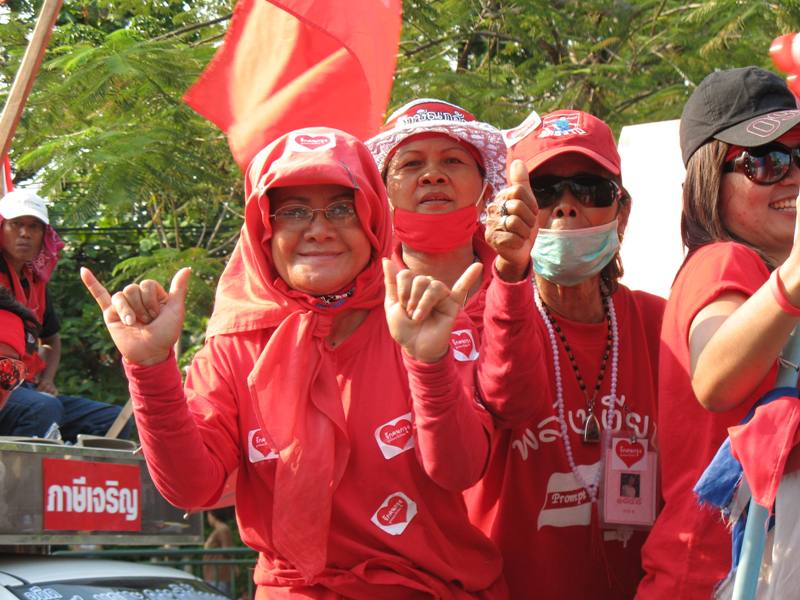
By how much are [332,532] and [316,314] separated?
54 centimetres

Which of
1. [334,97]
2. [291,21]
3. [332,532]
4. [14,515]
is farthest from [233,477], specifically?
[291,21]

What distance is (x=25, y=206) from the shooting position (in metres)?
6.84

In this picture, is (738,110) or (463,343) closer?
(738,110)

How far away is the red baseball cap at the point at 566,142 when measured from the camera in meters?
3.30

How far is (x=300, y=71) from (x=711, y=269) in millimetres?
2580

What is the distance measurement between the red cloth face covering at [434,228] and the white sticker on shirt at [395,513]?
1042 millimetres

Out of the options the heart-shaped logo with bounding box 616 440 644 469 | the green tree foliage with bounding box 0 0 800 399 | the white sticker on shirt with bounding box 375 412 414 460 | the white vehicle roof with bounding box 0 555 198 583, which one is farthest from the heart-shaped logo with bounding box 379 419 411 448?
the green tree foliage with bounding box 0 0 800 399

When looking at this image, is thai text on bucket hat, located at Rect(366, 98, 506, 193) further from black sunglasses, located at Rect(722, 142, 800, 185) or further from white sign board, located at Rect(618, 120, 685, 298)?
black sunglasses, located at Rect(722, 142, 800, 185)

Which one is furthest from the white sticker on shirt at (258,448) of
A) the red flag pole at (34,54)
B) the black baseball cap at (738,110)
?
the red flag pole at (34,54)

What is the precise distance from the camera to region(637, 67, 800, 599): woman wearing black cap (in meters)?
2.52

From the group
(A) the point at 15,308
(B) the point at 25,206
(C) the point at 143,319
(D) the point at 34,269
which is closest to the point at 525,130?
(C) the point at 143,319

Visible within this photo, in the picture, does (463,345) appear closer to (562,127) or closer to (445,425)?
(445,425)

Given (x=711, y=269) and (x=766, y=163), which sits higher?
(x=766, y=163)

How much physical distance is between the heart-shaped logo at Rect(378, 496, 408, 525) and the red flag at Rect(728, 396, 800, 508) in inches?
33.3
